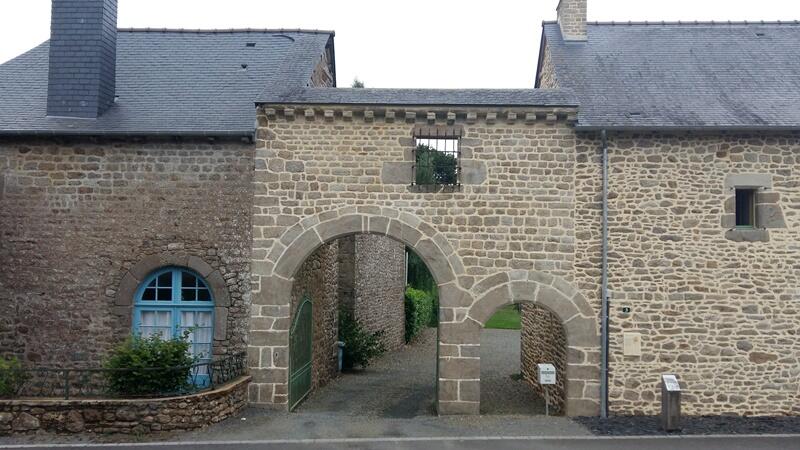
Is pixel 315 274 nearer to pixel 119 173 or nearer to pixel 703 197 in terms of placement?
pixel 119 173

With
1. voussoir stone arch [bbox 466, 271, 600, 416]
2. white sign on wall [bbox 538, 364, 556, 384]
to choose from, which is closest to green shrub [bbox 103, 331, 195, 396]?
voussoir stone arch [bbox 466, 271, 600, 416]

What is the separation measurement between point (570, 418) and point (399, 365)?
8.01 meters

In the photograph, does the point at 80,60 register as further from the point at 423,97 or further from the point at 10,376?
the point at 423,97

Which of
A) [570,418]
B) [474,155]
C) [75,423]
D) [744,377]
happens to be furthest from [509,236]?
[75,423]

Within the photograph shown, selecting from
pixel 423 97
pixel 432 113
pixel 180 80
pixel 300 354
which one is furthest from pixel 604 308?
pixel 180 80

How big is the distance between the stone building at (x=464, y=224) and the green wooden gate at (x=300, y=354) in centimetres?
21

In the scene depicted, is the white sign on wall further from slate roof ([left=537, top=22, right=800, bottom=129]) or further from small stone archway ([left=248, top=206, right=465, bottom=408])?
slate roof ([left=537, top=22, right=800, bottom=129])

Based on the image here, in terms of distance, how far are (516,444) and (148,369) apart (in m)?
4.92

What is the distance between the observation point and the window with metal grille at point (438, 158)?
10523 millimetres

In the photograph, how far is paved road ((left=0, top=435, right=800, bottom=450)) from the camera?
8383 millimetres

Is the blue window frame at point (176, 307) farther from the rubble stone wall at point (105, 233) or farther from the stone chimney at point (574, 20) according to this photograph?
the stone chimney at point (574, 20)

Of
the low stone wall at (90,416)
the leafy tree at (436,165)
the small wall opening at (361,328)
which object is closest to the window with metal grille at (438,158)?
the leafy tree at (436,165)

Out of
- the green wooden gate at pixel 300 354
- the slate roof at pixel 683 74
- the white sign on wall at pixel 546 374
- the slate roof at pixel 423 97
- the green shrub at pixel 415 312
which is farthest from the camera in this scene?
the green shrub at pixel 415 312

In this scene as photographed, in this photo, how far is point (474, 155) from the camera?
10.6 meters
